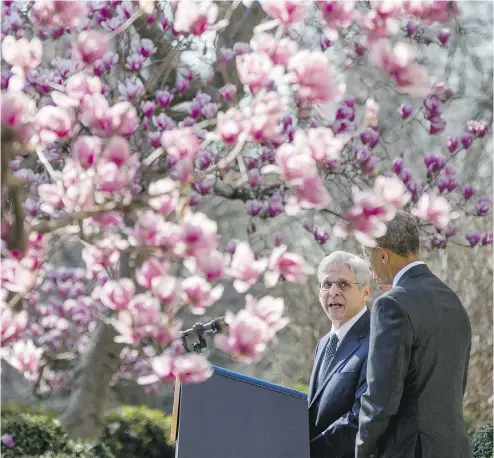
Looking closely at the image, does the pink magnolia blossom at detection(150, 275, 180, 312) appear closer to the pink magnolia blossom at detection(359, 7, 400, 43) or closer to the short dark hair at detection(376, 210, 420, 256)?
the pink magnolia blossom at detection(359, 7, 400, 43)

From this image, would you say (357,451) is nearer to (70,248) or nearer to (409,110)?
(409,110)

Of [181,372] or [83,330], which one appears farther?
[83,330]

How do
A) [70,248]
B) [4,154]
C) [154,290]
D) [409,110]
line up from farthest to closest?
[70,248], [409,110], [154,290], [4,154]

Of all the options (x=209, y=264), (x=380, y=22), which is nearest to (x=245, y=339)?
(x=209, y=264)

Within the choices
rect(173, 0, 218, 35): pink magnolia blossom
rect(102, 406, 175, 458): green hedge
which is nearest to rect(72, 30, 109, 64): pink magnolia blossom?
rect(173, 0, 218, 35): pink magnolia blossom

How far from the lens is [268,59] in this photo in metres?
2.30

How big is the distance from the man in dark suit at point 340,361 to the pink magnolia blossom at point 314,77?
142 centimetres

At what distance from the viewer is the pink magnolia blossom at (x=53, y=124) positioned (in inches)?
92.9

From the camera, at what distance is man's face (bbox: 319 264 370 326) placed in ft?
12.3

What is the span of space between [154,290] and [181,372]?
194 millimetres

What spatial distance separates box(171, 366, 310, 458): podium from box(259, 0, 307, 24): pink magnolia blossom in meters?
1.24

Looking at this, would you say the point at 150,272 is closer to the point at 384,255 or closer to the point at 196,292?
the point at 196,292

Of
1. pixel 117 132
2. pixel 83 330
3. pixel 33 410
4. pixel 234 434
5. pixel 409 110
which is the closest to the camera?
pixel 117 132

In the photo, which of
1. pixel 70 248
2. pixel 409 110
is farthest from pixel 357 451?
pixel 70 248
